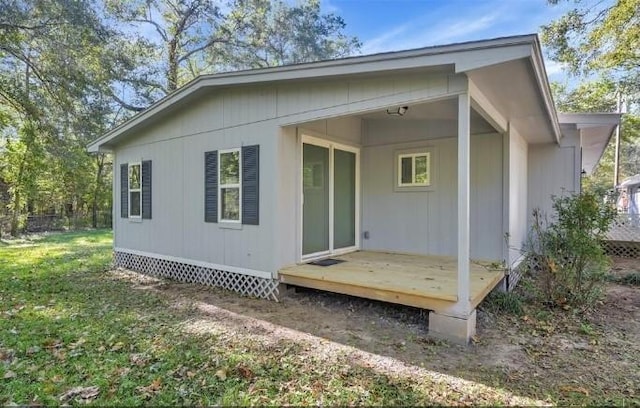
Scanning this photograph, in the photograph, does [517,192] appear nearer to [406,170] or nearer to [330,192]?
[406,170]

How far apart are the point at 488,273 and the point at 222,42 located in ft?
50.8

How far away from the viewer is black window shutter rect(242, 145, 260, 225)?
532cm

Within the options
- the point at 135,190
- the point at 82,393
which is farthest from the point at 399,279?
the point at 135,190

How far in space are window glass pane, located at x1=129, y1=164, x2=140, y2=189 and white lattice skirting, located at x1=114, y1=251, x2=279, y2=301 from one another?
1.43 metres

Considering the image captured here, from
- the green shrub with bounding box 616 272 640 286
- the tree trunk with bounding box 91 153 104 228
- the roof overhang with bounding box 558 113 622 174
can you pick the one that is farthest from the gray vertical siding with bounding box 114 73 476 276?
the tree trunk with bounding box 91 153 104 228

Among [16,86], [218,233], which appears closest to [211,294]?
[218,233]

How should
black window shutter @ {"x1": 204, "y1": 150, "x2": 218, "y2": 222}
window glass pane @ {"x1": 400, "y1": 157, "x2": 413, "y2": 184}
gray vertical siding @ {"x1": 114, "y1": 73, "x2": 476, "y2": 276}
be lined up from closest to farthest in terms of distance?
gray vertical siding @ {"x1": 114, "y1": 73, "x2": 476, "y2": 276} → black window shutter @ {"x1": 204, "y1": 150, "x2": 218, "y2": 222} → window glass pane @ {"x1": 400, "y1": 157, "x2": 413, "y2": 184}

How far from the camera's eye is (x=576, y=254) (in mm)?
4492

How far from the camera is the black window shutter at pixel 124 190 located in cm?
768

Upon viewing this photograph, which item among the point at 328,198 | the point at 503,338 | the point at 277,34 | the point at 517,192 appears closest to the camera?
the point at 503,338

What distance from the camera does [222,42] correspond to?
16281 millimetres

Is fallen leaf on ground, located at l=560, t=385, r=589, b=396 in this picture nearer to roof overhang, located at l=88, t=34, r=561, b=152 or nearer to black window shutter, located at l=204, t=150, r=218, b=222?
roof overhang, located at l=88, t=34, r=561, b=152

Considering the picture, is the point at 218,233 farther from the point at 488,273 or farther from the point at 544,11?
the point at 544,11

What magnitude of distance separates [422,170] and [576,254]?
2.62 m
